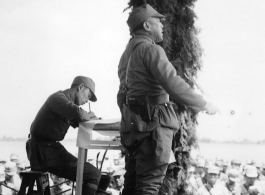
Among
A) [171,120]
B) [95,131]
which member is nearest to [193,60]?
[95,131]

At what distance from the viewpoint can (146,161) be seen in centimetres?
201

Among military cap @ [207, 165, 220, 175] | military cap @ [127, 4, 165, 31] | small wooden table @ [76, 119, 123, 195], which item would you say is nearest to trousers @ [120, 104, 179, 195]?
military cap @ [127, 4, 165, 31]

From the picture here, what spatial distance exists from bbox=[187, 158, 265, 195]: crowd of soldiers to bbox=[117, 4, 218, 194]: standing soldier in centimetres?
203

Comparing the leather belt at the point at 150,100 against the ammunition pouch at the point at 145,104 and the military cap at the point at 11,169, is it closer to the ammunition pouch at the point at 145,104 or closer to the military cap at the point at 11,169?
the ammunition pouch at the point at 145,104

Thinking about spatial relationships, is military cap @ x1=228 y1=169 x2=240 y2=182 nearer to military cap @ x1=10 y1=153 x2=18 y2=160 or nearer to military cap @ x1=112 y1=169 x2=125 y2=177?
military cap @ x1=112 y1=169 x2=125 y2=177

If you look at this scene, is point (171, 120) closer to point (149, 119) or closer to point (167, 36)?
point (149, 119)

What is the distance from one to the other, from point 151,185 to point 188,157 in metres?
1.44

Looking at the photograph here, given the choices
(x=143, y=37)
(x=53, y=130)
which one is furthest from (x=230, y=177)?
(x=143, y=37)

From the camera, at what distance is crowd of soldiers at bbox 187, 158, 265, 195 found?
4.04 m

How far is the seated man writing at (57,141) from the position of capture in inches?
120

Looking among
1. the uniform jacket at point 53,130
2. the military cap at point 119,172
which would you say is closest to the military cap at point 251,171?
the military cap at point 119,172

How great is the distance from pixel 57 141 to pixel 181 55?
57.9 inches

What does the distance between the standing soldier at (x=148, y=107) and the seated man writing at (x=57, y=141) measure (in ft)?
2.81

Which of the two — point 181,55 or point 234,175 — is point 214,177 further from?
point 181,55
